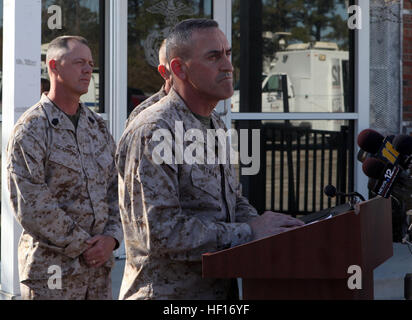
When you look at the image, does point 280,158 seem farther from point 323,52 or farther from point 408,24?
point 408,24

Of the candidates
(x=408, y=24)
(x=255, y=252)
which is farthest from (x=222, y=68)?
(x=408, y=24)

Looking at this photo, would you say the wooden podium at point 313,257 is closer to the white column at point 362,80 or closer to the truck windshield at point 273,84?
the truck windshield at point 273,84

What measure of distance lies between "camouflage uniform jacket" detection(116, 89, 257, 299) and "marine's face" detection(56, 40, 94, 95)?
1.22m

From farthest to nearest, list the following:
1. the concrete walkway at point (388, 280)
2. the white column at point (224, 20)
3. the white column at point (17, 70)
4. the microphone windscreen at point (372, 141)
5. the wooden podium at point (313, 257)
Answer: the white column at point (224, 20)
the concrete walkway at point (388, 280)
the white column at point (17, 70)
the microphone windscreen at point (372, 141)
the wooden podium at point (313, 257)

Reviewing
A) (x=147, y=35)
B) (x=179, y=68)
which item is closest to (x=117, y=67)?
(x=147, y=35)

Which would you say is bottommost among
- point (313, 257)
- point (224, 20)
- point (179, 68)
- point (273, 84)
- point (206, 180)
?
point (313, 257)

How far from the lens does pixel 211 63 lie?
228cm

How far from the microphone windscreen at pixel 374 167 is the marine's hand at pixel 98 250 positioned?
1486 millimetres

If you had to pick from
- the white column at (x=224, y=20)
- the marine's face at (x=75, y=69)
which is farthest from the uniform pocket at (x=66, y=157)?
the white column at (x=224, y=20)

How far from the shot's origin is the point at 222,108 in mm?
6441

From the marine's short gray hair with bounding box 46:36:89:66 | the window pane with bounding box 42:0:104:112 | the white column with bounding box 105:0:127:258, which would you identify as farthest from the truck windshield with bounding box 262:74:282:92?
the marine's short gray hair with bounding box 46:36:89:66

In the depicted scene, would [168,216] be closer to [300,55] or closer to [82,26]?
[82,26]

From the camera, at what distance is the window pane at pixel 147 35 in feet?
20.3

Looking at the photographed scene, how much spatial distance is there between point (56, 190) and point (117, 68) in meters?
2.91
